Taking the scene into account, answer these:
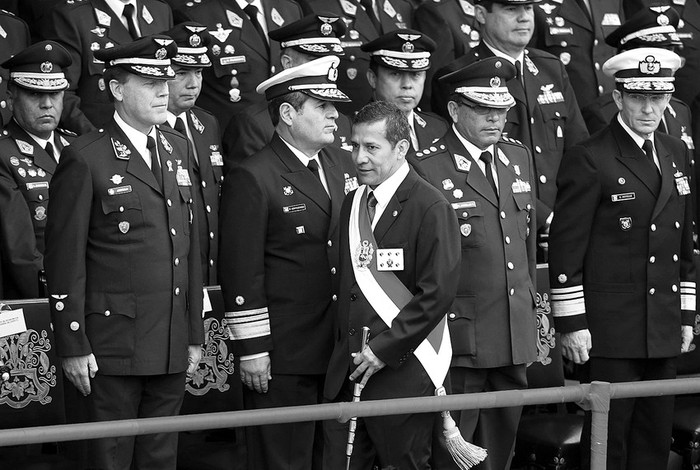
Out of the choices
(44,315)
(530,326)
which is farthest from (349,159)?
(44,315)

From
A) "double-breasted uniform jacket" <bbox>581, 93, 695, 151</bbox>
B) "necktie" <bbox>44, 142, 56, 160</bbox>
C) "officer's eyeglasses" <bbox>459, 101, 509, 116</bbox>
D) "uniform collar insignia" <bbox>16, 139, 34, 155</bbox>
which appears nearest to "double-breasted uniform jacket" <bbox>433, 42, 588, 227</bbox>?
"double-breasted uniform jacket" <bbox>581, 93, 695, 151</bbox>

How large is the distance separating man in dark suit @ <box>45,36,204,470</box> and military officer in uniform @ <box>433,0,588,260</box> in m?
2.36

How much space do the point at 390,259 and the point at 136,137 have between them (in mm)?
1120

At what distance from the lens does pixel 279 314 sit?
5789 mm

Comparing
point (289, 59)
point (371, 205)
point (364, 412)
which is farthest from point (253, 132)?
point (364, 412)

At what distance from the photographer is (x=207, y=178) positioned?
7133mm

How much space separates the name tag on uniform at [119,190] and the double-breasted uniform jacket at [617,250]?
1952 millimetres

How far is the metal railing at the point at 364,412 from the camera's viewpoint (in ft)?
11.8

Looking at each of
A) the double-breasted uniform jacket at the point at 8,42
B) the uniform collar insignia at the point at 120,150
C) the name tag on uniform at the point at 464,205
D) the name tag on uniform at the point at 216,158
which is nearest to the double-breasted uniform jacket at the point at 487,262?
the name tag on uniform at the point at 464,205

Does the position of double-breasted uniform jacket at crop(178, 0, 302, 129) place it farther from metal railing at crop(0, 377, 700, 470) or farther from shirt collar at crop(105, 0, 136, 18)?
metal railing at crop(0, 377, 700, 470)

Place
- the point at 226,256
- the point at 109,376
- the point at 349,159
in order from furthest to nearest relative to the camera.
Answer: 1. the point at 349,159
2. the point at 226,256
3. the point at 109,376

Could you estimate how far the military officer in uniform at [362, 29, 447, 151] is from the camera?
23.8 feet

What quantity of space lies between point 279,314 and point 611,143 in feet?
5.71

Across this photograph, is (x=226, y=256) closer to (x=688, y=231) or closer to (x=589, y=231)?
(x=589, y=231)
